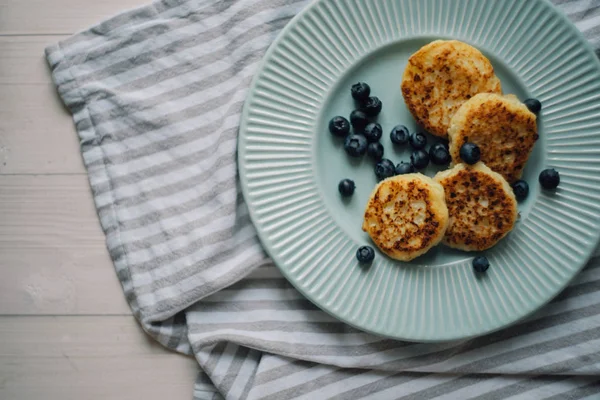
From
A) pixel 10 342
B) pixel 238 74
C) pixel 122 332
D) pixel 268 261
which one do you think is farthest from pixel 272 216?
pixel 10 342

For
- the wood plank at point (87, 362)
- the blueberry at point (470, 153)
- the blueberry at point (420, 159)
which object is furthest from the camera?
the wood plank at point (87, 362)

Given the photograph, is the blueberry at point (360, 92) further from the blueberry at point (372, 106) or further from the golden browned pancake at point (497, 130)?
the golden browned pancake at point (497, 130)

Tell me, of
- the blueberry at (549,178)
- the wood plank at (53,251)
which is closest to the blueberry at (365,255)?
the blueberry at (549,178)

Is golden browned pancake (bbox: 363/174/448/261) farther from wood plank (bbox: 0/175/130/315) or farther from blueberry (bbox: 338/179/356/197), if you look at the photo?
wood plank (bbox: 0/175/130/315)

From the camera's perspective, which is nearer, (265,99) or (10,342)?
(265,99)

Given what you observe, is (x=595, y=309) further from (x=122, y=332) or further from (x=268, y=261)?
(x=122, y=332)

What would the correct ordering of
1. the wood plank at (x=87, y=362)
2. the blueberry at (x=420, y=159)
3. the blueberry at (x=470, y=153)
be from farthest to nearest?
the wood plank at (x=87, y=362) < the blueberry at (x=420, y=159) < the blueberry at (x=470, y=153)

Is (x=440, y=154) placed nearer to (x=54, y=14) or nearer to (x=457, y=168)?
(x=457, y=168)
